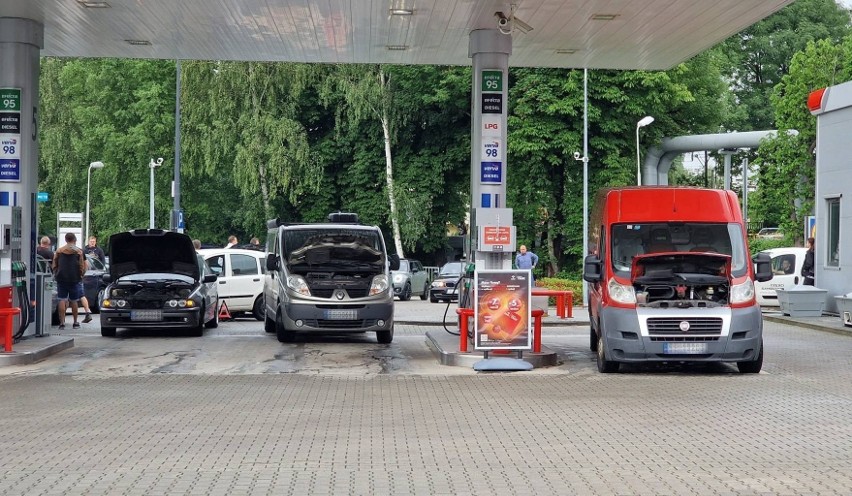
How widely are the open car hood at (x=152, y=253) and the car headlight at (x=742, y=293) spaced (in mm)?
11231

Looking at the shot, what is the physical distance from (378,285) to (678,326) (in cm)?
677

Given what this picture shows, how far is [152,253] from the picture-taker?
24953 mm

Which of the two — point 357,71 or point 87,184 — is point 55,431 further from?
point 87,184

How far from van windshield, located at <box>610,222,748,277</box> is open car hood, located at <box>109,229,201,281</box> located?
961 cm

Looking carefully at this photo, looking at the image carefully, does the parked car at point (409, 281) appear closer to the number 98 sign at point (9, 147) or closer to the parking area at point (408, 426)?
the number 98 sign at point (9, 147)

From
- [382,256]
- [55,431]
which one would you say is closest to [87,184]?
[382,256]

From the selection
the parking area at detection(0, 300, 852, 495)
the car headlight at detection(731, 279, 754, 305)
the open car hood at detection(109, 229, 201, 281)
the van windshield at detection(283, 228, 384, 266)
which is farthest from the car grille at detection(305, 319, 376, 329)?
the car headlight at detection(731, 279, 754, 305)

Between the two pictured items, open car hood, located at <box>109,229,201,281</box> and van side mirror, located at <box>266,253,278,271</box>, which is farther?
open car hood, located at <box>109,229,201,281</box>

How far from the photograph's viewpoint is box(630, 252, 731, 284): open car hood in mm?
17109

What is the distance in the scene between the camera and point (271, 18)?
21.6 metres

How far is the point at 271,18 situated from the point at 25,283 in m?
5.93

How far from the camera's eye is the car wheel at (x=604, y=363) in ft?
56.8

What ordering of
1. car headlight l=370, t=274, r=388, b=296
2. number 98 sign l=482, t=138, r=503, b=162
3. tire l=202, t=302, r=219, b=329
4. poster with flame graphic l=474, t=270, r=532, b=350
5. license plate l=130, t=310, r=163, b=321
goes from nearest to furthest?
poster with flame graphic l=474, t=270, r=532, b=350
number 98 sign l=482, t=138, r=503, b=162
car headlight l=370, t=274, r=388, b=296
license plate l=130, t=310, r=163, b=321
tire l=202, t=302, r=219, b=329

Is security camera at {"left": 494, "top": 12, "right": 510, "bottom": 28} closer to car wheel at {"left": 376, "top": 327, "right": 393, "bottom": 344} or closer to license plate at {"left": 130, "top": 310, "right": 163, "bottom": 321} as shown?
car wheel at {"left": 376, "top": 327, "right": 393, "bottom": 344}
